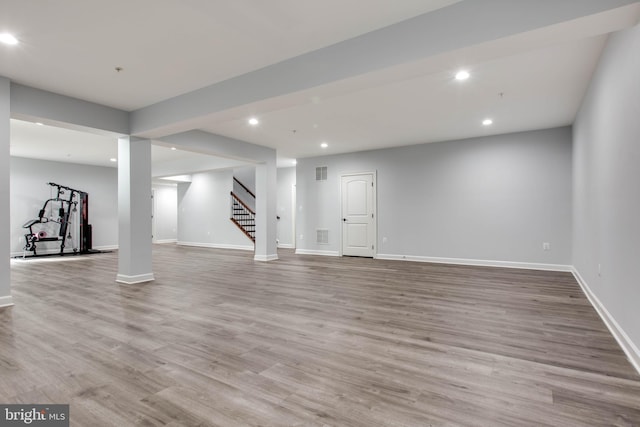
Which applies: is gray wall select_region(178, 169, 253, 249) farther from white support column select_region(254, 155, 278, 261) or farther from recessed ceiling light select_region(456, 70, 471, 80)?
recessed ceiling light select_region(456, 70, 471, 80)

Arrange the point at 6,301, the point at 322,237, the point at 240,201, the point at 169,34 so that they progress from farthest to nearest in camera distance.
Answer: the point at 240,201 < the point at 322,237 < the point at 6,301 < the point at 169,34

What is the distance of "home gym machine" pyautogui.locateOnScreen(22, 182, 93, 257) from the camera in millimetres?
8977

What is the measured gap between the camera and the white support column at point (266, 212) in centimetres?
775

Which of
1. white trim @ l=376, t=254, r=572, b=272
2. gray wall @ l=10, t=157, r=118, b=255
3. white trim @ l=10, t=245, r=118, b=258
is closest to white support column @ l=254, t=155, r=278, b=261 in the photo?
white trim @ l=376, t=254, r=572, b=272

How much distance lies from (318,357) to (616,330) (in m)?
2.54

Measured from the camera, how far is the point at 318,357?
2422 millimetres

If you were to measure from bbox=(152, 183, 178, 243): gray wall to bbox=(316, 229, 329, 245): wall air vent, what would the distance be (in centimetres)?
770

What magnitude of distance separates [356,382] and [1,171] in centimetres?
449

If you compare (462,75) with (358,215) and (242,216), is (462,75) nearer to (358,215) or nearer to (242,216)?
(358,215)

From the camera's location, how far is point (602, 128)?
10.9ft

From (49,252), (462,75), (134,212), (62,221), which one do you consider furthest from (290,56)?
(49,252)

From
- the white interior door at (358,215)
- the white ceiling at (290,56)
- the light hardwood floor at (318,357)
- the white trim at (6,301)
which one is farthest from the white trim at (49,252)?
the white interior door at (358,215)

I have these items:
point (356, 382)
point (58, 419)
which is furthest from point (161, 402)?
point (356, 382)

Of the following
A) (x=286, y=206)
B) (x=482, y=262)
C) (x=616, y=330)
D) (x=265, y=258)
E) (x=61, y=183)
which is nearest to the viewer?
(x=616, y=330)
